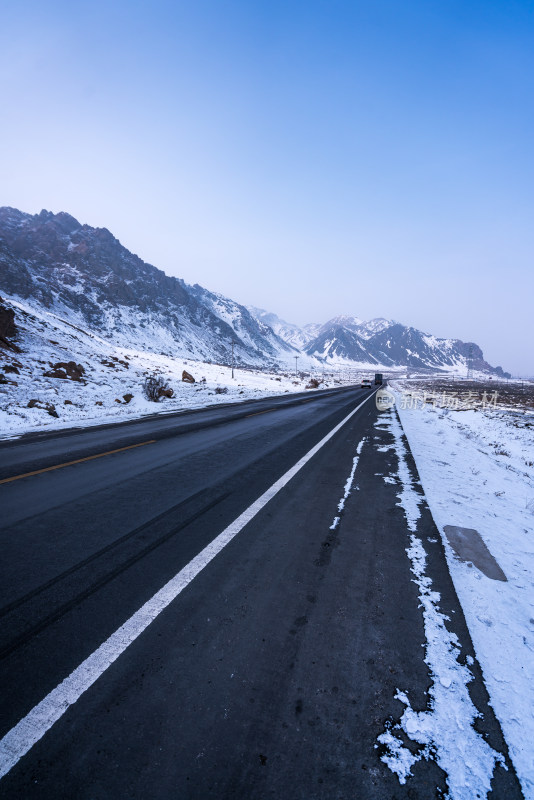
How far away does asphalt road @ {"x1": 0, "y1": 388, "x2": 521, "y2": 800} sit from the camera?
141 centimetres

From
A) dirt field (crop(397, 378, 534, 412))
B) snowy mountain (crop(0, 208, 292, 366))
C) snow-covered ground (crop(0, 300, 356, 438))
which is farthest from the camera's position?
snowy mountain (crop(0, 208, 292, 366))

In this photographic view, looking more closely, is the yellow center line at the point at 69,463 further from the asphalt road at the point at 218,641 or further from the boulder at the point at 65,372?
the boulder at the point at 65,372

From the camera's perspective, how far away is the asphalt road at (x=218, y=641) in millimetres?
1410

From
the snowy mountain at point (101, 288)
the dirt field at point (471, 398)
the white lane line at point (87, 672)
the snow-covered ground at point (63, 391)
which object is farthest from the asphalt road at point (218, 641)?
the snowy mountain at point (101, 288)

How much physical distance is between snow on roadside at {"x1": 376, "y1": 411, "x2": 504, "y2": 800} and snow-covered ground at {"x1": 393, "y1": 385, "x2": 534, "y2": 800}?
0.45ft

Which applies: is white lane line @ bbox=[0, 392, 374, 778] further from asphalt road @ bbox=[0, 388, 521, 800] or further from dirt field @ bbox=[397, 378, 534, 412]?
dirt field @ bbox=[397, 378, 534, 412]

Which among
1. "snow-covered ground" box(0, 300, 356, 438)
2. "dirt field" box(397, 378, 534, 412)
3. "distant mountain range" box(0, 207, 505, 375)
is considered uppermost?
"distant mountain range" box(0, 207, 505, 375)

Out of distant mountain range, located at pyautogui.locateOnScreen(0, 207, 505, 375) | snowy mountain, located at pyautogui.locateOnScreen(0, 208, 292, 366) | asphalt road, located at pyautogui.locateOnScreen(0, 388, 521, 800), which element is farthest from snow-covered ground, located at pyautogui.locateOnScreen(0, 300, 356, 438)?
snowy mountain, located at pyautogui.locateOnScreen(0, 208, 292, 366)

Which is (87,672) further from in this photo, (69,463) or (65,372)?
(65,372)

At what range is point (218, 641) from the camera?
209 cm

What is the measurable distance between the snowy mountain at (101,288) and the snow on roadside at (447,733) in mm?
116886

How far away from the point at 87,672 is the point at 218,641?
70cm

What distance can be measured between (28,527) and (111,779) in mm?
2799

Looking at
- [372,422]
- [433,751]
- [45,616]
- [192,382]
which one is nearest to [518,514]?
[433,751]
